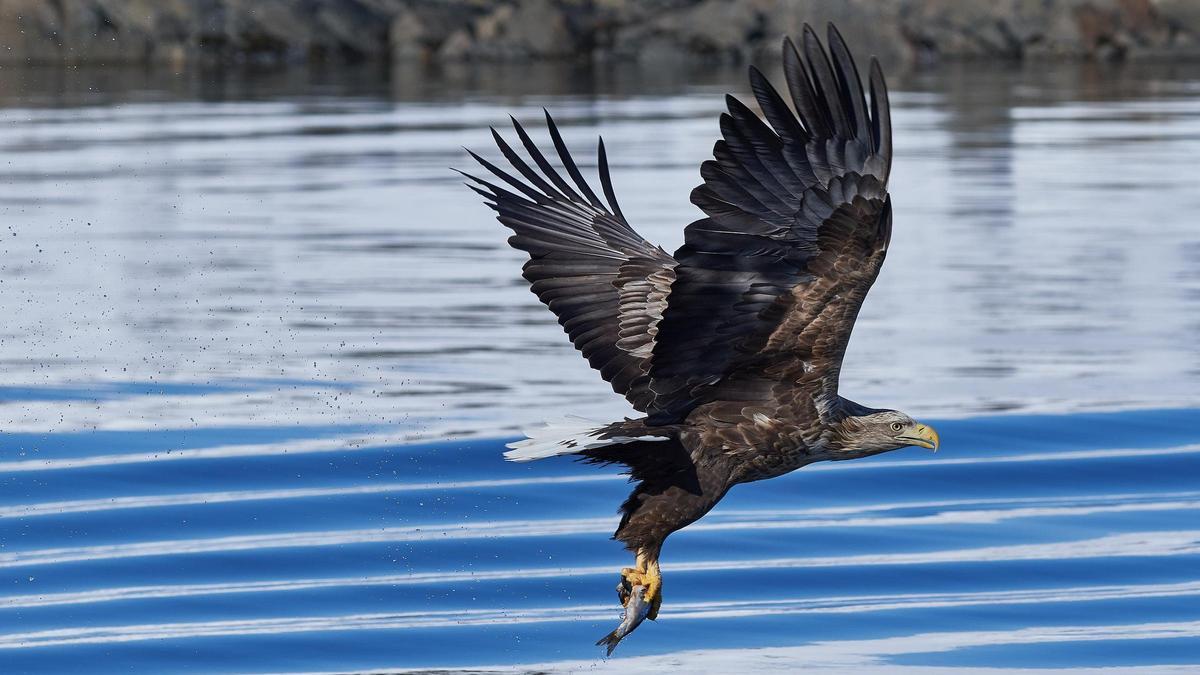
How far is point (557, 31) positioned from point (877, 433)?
33638 millimetres

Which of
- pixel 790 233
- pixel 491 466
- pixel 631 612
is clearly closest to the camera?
pixel 790 233

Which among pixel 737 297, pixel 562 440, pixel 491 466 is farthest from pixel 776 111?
pixel 491 466

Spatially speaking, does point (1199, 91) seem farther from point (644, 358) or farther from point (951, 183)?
point (644, 358)

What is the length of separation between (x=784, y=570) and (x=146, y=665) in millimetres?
2185

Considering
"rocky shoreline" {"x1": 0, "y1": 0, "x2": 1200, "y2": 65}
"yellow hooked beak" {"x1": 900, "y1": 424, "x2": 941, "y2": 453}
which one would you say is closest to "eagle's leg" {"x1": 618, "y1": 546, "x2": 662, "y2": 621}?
"yellow hooked beak" {"x1": 900, "y1": 424, "x2": 941, "y2": 453}

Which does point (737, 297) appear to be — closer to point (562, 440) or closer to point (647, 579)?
point (562, 440)

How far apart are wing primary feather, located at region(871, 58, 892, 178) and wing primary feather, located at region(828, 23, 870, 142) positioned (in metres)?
0.04

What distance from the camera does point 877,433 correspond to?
5453mm

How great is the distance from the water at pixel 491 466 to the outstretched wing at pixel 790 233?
1.40 m

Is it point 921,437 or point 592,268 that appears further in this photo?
point 592,268

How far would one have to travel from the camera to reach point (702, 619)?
22.2ft

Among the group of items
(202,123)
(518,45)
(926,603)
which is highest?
(518,45)

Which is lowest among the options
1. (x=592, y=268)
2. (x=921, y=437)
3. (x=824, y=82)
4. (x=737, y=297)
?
(x=921, y=437)

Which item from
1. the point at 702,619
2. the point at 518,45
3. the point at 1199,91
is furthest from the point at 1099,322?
the point at 518,45
